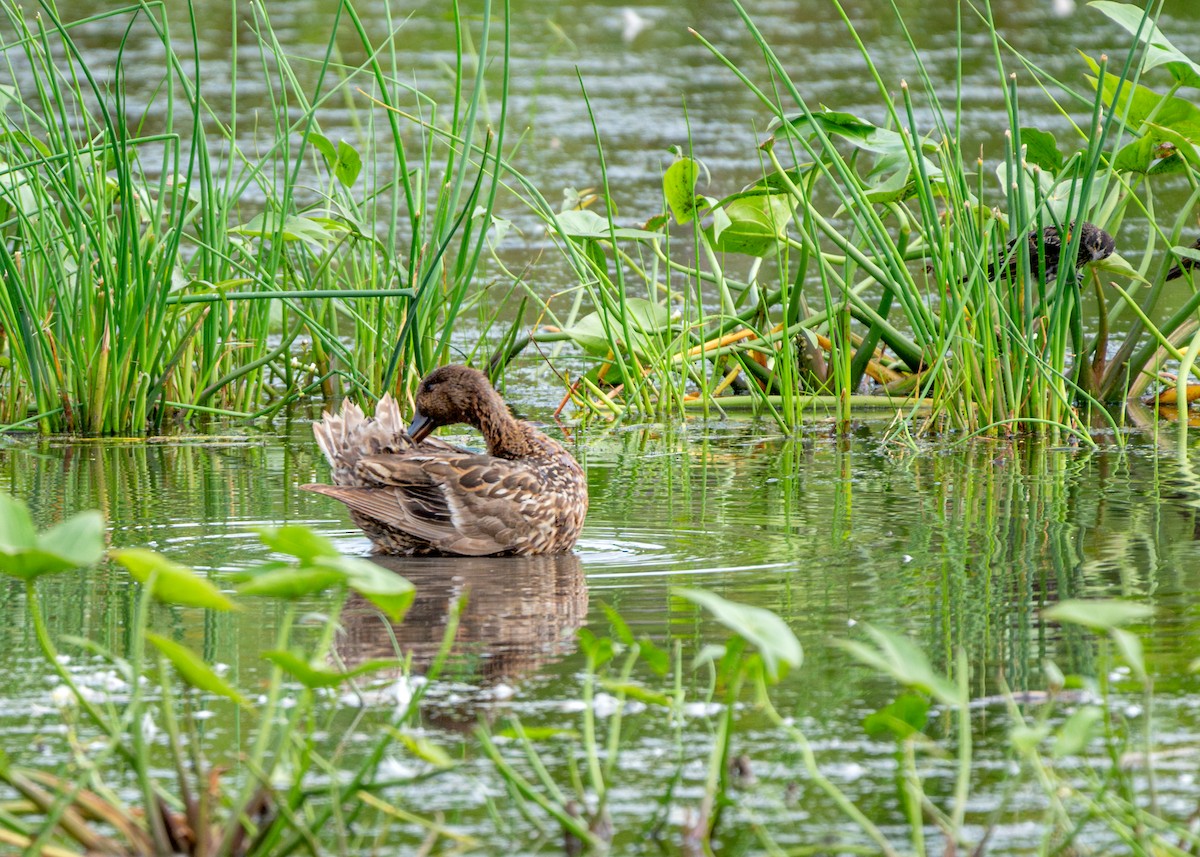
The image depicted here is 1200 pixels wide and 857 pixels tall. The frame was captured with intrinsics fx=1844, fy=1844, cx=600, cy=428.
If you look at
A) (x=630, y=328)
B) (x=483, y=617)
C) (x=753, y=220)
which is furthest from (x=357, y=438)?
(x=753, y=220)

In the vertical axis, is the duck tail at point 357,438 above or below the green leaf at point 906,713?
above

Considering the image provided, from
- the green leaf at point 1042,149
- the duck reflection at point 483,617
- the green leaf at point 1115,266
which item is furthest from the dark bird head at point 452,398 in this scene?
the green leaf at point 1042,149

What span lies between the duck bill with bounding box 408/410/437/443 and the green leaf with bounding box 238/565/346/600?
288 cm

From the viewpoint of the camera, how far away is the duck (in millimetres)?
4828

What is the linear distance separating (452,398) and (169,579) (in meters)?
2.90

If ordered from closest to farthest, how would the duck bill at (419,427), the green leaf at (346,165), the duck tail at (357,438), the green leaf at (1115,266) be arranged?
the duck tail at (357,438) → the duck bill at (419,427) → the green leaf at (1115,266) → the green leaf at (346,165)

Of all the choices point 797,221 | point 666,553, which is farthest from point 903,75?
point 666,553

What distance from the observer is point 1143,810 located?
260cm

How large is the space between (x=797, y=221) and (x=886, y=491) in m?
1.35

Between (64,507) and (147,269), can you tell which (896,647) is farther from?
(147,269)

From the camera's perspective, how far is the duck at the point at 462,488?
190 inches

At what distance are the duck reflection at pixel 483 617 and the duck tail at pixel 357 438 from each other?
1.42 feet

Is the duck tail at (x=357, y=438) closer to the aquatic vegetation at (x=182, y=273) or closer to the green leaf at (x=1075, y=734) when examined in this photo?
the aquatic vegetation at (x=182, y=273)

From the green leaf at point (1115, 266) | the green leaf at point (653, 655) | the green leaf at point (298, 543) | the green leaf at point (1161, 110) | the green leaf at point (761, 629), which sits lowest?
the green leaf at point (653, 655)
